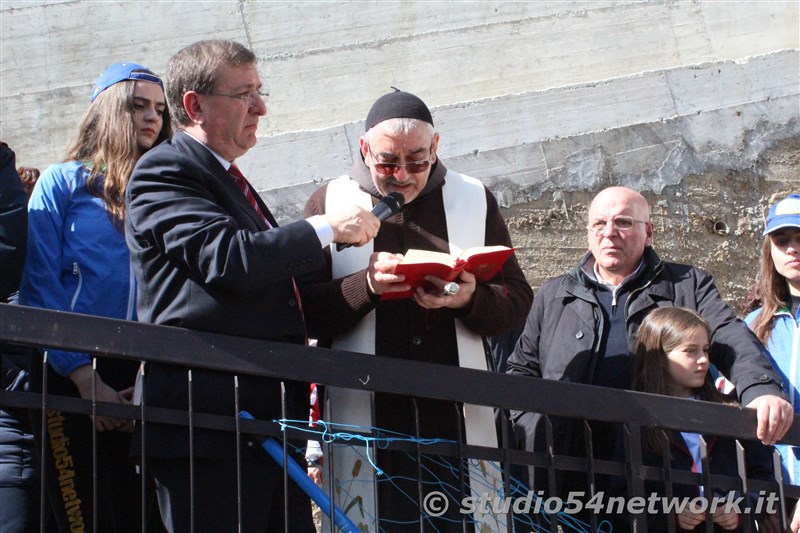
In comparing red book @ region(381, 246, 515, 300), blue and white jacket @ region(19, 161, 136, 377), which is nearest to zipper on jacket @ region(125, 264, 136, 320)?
blue and white jacket @ region(19, 161, 136, 377)

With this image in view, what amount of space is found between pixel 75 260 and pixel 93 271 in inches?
2.8

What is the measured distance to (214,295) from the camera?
326 centimetres

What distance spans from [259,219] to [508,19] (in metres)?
3.30

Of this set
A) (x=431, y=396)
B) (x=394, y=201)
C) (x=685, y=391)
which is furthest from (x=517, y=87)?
(x=431, y=396)

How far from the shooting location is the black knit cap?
394cm

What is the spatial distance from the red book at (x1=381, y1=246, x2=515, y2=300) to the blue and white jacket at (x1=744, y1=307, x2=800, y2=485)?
1.35 m

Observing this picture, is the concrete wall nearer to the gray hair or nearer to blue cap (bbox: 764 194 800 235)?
blue cap (bbox: 764 194 800 235)

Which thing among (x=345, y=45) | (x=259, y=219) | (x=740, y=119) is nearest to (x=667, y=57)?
(x=740, y=119)

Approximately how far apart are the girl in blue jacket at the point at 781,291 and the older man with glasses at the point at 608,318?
0.28 meters

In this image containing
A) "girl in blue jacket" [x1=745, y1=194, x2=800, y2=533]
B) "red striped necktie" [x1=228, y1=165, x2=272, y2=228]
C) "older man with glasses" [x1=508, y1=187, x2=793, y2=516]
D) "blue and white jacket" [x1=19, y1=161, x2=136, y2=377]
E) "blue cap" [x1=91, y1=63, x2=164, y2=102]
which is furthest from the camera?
"girl in blue jacket" [x1=745, y1=194, x2=800, y2=533]

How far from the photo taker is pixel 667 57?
→ 646 centimetres

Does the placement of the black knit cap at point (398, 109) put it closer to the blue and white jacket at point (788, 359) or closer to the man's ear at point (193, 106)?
the man's ear at point (193, 106)

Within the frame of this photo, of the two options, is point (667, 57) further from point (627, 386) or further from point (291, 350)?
point (291, 350)

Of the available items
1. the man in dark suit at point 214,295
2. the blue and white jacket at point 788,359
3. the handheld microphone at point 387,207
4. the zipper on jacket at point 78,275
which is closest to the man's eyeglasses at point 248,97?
the man in dark suit at point 214,295
